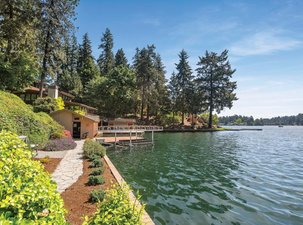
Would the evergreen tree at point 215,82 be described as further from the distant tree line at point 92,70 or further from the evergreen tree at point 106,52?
the evergreen tree at point 106,52

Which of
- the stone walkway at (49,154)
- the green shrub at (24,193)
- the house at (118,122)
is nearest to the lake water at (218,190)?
the stone walkway at (49,154)

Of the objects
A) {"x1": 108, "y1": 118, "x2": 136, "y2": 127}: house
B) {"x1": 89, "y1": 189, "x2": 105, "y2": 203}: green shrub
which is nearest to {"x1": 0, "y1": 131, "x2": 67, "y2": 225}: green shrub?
{"x1": 89, "y1": 189, "x2": 105, "y2": 203}: green shrub

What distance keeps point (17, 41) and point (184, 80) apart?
160 feet

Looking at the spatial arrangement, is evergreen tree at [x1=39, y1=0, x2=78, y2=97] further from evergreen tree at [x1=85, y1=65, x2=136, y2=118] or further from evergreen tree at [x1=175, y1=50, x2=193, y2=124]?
evergreen tree at [x1=175, y1=50, x2=193, y2=124]

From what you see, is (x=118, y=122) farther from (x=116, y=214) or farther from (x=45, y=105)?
(x=116, y=214)

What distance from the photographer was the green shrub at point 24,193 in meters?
3.17

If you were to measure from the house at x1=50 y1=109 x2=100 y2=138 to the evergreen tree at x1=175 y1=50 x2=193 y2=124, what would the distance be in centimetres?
3767

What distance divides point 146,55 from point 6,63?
42276mm

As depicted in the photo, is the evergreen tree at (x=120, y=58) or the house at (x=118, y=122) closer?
the house at (x=118, y=122)

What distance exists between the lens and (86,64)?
68062mm

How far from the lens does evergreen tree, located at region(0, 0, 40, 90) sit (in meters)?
26.8

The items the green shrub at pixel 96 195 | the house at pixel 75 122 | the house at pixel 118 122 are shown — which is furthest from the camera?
the house at pixel 118 122

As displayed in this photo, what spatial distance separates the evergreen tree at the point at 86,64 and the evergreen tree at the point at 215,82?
32691 mm

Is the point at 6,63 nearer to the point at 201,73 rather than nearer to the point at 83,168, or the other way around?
the point at 83,168
